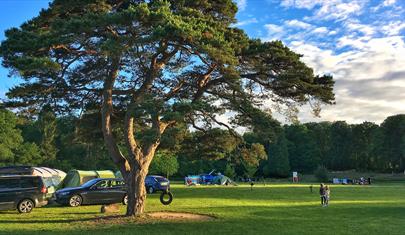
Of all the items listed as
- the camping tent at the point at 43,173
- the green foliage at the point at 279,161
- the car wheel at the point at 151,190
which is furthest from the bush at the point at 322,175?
the camping tent at the point at 43,173

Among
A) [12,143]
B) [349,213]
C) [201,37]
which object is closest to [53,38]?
[201,37]

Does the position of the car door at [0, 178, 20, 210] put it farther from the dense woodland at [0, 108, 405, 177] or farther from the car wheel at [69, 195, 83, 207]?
the dense woodland at [0, 108, 405, 177]

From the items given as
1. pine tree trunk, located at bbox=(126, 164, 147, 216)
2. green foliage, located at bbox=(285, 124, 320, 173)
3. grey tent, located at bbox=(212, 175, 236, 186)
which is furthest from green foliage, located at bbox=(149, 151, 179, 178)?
pine tree trunk, located at bbox=(126, 164, 147, 216)

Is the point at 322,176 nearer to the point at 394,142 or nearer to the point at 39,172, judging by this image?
the point at 394,142

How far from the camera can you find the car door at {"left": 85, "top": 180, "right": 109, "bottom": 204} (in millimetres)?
23078

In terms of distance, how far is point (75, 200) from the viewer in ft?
74.6

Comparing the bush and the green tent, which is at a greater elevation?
the bush

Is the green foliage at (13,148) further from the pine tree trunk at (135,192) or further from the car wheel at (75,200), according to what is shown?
the pine tree trunk at (135,192)

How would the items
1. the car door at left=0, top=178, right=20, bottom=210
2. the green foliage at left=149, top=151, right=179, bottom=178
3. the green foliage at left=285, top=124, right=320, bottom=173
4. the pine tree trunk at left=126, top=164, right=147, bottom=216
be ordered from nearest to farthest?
the pine tree trunk at left=126, top=164, right=147, bottom=216 < the car door at left=0, top=178, right=20, bottom=210 < the green foliage at left=149, top=151, right=179, bottom=178 < the green foliage at left=285, top=124, right=320, bottom=173

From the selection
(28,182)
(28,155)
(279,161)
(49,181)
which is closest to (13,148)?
(28,155)

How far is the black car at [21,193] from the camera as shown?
19.7m

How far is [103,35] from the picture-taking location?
14.5 meters

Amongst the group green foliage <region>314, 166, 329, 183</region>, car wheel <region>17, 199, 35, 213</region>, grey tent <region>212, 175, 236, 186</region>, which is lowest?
car wheel <region>17, 199, 35, 213</region>

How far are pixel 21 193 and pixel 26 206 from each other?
0.63m
